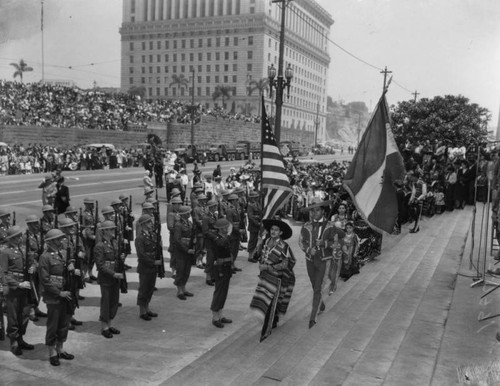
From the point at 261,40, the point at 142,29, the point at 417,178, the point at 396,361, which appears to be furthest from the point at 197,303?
the point at 261,40

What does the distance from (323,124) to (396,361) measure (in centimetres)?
12342

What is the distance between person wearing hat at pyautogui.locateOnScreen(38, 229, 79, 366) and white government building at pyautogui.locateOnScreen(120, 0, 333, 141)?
126 feet

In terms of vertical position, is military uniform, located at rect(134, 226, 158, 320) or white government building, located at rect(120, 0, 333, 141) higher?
white government building, located at rect(120, 0, 333, 141)

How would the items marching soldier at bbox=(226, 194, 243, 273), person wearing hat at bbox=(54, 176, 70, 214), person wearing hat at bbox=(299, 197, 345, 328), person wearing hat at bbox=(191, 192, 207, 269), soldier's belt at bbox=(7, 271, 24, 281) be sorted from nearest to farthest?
1. soldier's belt at bbox=(7, 271, 24, 281)
2. person wearing hat at bbox=(299, 197, 345, 328)
3. person wearing hat at bbox=(191, 192, 207, 269)
4. marching soldier at bbox=(226, 194, 243, 273)
5. person wearing hat at bbox=(54, 176, 70, 214)

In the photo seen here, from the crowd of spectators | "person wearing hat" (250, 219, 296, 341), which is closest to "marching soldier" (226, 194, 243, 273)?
"person wearing hat" (250, 219, 296, 341)

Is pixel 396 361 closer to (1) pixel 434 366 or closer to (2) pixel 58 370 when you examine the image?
(1) pixel 434 366

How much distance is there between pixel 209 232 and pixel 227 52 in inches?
3114

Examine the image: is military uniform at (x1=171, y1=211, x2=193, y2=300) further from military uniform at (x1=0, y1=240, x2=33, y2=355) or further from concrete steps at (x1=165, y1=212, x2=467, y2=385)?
military uniform at (x1=0, y1=240, x2=33, y2=355)

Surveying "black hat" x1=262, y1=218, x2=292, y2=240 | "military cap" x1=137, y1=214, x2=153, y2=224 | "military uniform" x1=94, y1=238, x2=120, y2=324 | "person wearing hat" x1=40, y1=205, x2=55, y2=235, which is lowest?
"military uniform" x1=94, y1=238, x2=120, y2=324

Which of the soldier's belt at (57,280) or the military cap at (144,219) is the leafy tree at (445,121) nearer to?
the military cap at (144,219)

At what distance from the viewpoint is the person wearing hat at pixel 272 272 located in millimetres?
6777

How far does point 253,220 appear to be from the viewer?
11898 mm

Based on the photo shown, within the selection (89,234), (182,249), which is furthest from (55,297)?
(89,234)

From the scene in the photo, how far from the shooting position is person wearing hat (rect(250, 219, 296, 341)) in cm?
678
